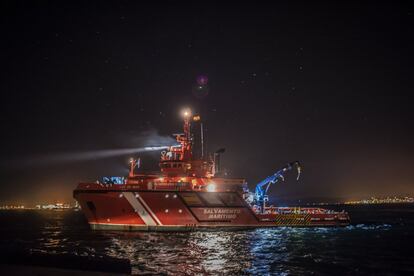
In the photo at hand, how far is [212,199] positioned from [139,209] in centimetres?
742

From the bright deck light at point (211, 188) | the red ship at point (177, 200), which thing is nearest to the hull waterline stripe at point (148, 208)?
the red ship at point (177, 200)

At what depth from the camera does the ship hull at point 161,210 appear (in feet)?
123

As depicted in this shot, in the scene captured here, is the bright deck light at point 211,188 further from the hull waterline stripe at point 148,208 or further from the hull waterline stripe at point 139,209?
the hull waterline stripe at point 139,209

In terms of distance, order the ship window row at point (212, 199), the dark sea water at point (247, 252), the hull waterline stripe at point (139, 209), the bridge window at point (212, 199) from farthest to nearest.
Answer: the bridge window at point (212, 199) < the ship window row at point (212, 199) < the hull waterline stripe at point (139, 209) < the dark sea water at point (247, 252)

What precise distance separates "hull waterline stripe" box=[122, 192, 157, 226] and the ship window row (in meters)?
A: 3.85

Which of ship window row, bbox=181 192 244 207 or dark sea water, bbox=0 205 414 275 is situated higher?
ship window row, bbox=181 192 244 207

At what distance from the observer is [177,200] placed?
37.8 meters

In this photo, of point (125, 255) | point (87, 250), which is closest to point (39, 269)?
point (125, 255)

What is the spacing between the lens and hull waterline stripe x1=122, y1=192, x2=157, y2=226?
122ft

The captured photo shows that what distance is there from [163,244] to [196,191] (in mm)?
9381

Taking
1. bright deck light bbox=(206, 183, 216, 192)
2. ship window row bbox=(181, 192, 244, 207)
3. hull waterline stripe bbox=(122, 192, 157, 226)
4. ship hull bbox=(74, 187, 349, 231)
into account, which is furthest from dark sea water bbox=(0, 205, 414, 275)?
bright deck light bbox=(206, 183, 216, 192)

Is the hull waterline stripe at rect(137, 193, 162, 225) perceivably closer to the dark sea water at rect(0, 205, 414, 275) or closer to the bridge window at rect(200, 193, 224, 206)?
the dark sea water at rect(0, 205, 414, 275)

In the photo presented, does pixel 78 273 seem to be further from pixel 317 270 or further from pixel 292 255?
pixel 292 255

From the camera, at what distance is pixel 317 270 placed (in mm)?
20625
